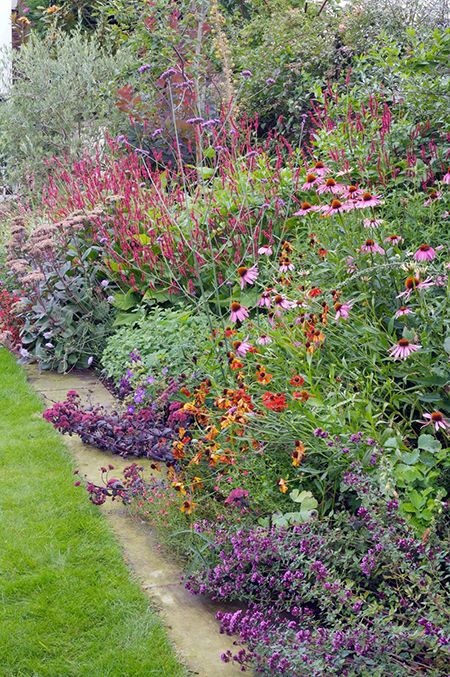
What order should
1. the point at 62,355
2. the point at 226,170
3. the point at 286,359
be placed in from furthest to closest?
the point at 226,170 < the point at 62,355 < the point at 286,359

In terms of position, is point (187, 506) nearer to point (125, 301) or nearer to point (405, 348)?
point (405, 348)

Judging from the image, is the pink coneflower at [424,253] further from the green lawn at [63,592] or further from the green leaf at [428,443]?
the green lawn at [63,592]

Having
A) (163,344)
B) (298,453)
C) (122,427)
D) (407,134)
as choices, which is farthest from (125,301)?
(298,453)

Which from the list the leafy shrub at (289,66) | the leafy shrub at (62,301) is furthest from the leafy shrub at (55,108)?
the leafy shrub at (62,301)

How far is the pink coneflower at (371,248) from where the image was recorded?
10.9 ft

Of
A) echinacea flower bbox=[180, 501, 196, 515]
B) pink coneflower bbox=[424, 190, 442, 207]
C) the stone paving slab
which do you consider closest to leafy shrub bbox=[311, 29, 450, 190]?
pink coneflower bbox=[424, 190, 442, 207]

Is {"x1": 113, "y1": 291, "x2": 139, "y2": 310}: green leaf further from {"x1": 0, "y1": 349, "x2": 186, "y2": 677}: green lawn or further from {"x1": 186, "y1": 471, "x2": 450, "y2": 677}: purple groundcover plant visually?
{"x1": 186, "y1": 471, "x2": 450, "y2": 677}: purple groundcover plant

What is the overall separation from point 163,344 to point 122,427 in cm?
75

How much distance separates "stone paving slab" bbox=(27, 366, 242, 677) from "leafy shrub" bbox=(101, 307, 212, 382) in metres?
0.65

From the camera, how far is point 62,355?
5.70m

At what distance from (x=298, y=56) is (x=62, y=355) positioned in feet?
16.6

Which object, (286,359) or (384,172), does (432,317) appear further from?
(384,172)

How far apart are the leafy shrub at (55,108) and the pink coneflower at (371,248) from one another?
6.93 metres

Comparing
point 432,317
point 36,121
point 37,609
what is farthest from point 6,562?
point 36,121
